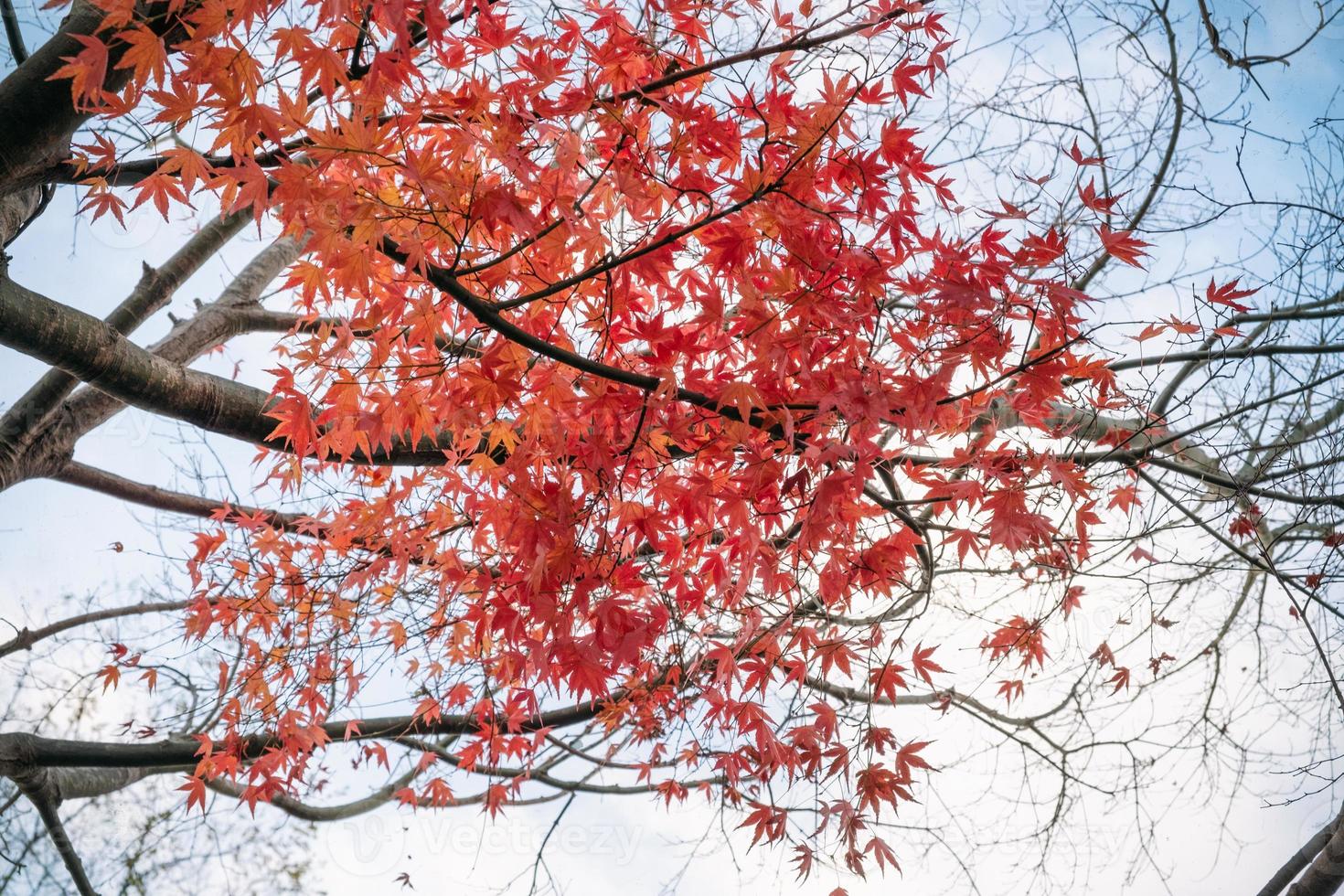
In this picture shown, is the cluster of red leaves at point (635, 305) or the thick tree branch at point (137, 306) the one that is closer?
the cluster of red leaves at point (635, 305)

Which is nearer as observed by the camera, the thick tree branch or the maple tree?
the maple tree

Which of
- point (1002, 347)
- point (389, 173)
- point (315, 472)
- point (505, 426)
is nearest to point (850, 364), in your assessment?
point (1002, 347)

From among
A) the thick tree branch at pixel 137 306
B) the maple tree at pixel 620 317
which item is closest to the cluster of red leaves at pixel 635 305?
the maple tree at pixel 620 317

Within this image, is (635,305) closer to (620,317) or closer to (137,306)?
(620,317)

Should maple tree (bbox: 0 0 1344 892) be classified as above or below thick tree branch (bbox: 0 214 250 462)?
below

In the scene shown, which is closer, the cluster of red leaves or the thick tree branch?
the cluster of red leaves

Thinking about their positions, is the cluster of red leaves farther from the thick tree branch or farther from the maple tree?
the thick tree branch

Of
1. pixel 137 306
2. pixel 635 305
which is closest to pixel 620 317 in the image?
pixel 635 305

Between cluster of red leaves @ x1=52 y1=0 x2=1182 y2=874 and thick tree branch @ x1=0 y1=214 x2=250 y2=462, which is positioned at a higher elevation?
thick tree branch @ x1=0 y1=214 x2=250 y2=462

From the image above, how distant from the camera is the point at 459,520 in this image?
299 centimetres

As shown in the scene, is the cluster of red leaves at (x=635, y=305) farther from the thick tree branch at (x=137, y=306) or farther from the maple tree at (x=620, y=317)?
the thick tree branch at (x=137, y=306)

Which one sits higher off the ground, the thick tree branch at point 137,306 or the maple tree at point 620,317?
the thick tree branch at point 137,306

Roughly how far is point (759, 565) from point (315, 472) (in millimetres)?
2537

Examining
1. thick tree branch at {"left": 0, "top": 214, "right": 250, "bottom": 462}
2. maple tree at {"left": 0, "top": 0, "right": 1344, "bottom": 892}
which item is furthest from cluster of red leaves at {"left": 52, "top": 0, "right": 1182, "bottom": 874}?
thick tree branch at {"left": 0, "top": 214, "right": 250, "bottom": 462}
